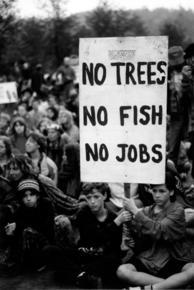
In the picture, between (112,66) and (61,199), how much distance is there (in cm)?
202

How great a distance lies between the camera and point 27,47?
30.2m

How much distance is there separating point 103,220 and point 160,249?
64cm


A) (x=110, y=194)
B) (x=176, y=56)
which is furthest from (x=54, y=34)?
(x=110, y=194)

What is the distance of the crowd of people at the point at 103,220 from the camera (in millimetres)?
4691

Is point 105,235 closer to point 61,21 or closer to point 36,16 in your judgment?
point 61,21

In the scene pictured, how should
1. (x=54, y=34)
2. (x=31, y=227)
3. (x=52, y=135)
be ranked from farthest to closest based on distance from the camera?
(x=54, y=34), (x=52, y=135), (x=31, y=227)

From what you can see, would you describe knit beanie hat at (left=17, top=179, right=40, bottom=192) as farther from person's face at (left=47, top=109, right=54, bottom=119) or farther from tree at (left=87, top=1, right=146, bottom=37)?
tree at (left=87, top=1, right=146, bottom=37)

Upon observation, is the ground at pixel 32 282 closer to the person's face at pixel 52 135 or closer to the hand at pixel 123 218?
the hand at pixel 123 218

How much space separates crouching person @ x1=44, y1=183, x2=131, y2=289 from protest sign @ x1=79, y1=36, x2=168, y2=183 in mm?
593

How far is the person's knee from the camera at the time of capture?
4707mm

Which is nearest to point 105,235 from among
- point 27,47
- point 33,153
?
point 33,153

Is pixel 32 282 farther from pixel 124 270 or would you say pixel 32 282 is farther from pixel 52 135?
pixel 52 135

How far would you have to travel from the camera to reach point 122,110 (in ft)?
14.9

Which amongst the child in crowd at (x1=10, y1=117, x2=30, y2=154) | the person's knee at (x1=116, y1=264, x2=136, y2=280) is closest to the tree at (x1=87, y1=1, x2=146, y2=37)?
the child in crowd at (x1=10, y1=117, x2=30, y2=154)
